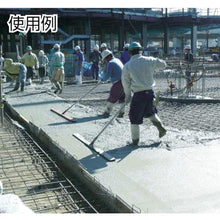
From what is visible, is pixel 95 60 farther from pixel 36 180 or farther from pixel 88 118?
pixel 36 180

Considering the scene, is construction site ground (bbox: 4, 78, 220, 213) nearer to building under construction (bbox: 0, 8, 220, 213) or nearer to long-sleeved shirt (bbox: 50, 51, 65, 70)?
building under construction (bbox: 0, 8, 220, 213)

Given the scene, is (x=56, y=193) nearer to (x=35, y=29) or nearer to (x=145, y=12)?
(x=35, y=29)

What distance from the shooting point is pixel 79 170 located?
5.16 m

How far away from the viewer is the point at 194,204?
12.8ft

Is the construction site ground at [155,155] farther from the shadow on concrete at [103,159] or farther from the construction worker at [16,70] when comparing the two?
the construction worker at [16,70]

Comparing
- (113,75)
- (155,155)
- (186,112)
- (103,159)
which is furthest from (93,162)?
(186,112)

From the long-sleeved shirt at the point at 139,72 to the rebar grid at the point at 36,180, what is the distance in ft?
6.19

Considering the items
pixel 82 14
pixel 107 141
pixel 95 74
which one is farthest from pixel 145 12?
pixel 107 141

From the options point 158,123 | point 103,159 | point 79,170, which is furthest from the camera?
point 158,123

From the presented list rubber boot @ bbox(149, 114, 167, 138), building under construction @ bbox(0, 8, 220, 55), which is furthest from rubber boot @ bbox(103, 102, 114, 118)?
building under construction @ bbox(0, 8, 220, 55)

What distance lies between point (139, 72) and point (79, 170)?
6.66 ft

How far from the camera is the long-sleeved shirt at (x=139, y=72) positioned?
6141mm

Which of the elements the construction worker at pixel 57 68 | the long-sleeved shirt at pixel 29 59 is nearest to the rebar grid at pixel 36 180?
the construction worker at pixel 57 68

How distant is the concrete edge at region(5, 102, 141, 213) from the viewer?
388 cm
